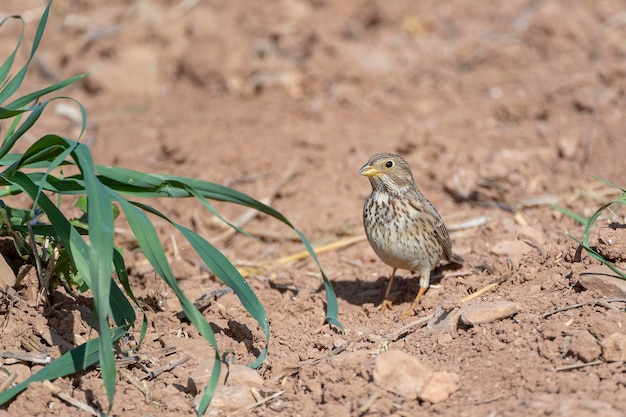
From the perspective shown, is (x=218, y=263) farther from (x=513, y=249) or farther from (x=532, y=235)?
(x=532, y=235)

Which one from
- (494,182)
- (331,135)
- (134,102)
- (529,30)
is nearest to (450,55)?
(529,30)

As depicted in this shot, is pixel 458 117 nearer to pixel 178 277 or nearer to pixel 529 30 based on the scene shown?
pixel 529 30

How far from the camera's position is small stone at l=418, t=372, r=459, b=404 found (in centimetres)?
389

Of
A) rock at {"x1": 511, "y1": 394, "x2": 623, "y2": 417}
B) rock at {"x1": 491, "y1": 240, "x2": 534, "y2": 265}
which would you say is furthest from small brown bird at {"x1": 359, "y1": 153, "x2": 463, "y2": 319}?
rock at {"x1": 511, "y1": 394, "x2": 623, "y2": 417}

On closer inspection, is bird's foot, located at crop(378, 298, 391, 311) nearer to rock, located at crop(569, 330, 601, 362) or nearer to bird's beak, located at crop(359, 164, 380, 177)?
bird's beak, located at crop(359, 164, 380, 177)

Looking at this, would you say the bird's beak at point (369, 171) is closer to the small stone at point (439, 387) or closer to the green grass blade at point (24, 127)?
the small stone at point (439, 387)

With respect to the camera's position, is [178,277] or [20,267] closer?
[20,267]

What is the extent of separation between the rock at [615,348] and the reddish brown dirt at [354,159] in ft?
0.16

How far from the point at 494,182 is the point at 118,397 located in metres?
4.52

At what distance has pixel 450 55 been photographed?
32.9 ft

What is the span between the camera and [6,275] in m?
4.44

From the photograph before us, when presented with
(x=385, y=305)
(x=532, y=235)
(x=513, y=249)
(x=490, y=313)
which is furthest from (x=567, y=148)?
(x=490, y=313)

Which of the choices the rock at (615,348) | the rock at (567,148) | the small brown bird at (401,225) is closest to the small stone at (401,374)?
the rock at (615,348)

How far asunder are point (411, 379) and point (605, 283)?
1.28 metres
